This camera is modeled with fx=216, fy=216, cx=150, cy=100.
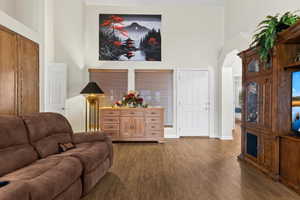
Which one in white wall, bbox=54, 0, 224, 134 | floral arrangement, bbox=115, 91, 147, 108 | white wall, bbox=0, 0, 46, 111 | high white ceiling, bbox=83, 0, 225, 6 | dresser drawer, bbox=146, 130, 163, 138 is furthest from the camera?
white wall, bbox=54, 0, 224, 134

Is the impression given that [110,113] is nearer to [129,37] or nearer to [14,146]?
[129,37]

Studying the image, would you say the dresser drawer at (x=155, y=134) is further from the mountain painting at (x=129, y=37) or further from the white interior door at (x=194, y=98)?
the mountain painting at (x=129, y=37)

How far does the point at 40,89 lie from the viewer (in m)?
4.00

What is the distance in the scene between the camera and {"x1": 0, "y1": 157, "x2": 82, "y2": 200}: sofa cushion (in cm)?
184

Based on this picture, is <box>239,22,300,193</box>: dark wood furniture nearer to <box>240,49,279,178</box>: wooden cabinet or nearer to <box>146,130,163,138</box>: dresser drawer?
<box>240,49,279,178</box>: wooden cabinet

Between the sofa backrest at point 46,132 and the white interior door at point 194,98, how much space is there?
13.6ft

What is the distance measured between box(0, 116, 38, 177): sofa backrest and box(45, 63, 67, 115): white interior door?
354 centimetres

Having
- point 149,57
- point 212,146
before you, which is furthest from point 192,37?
point 212,146

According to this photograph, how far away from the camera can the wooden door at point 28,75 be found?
339 cm

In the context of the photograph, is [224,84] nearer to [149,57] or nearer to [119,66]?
[149,57]

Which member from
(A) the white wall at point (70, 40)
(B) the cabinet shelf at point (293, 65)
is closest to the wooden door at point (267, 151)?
(B) the cabinet shelf at point (293, 65)

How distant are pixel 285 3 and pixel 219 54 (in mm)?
2997

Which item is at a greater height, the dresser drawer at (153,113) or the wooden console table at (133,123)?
the dresser drawer at (153,113)

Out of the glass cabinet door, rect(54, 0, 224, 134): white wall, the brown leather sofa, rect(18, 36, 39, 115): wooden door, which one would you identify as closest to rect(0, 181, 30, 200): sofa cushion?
the brown leather sofa
